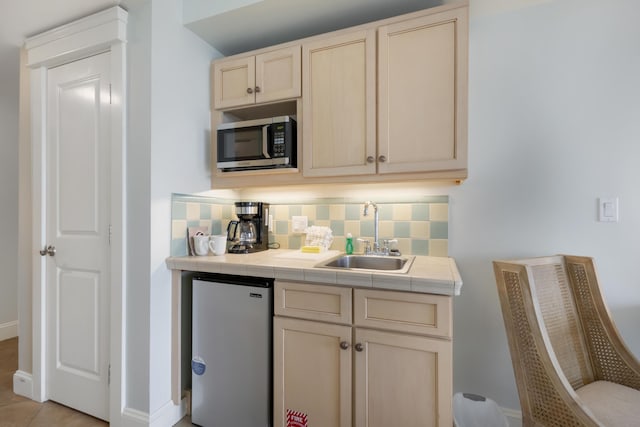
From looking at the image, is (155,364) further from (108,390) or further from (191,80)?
(191,80)

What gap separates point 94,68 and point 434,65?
1.87m

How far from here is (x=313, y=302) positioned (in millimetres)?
1309

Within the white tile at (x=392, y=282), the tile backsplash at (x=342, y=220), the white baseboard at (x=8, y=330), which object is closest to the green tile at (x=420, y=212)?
the tile backsplash at (x=342, y=220)

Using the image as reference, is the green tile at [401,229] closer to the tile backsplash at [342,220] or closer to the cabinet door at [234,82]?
the tile backsplash at [342,220]

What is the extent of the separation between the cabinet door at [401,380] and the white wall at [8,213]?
3572mm

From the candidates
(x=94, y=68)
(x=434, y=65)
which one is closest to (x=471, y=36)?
(x=434, y=65)

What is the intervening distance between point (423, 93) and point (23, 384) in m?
2.99

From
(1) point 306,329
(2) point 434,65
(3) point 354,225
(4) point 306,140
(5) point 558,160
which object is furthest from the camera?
(3) point 354,225

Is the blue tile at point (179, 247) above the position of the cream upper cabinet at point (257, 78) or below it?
below

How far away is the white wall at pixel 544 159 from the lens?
144 cm

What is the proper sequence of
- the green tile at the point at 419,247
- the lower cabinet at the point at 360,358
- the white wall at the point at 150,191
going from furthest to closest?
the green tile at the point at 419,247 → the white wall at the point at 150,191 → the lower cabinet at the point at 360,358

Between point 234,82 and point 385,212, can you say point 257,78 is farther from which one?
point 385,212

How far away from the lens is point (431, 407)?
113cm

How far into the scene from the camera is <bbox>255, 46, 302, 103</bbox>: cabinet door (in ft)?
5.46
